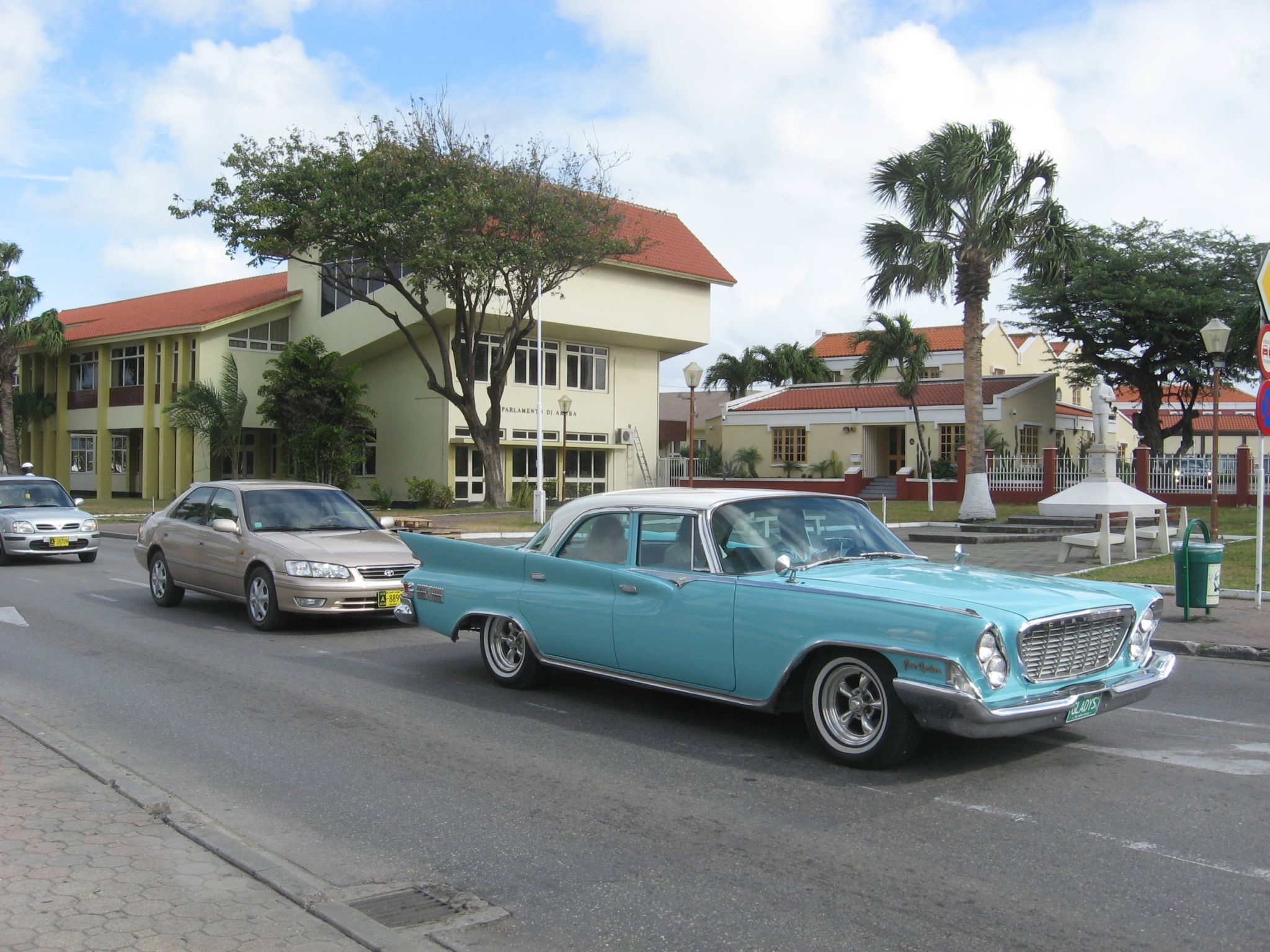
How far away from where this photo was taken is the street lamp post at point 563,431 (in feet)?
114

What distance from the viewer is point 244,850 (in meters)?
4.79

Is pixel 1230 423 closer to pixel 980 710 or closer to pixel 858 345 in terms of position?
pixel 858 345

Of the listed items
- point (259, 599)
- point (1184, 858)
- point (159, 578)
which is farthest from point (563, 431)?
point (1184, 858)

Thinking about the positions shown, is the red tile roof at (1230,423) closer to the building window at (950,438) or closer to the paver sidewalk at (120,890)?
the building window at (950,438)

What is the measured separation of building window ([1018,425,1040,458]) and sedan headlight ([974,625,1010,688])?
38291 mm

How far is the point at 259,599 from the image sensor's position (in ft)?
37.3

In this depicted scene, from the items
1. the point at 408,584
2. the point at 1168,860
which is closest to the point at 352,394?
the point at 408,584

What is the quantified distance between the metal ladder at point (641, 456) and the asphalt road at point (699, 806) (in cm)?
3668

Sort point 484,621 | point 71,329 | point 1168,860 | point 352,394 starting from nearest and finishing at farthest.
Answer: point 1168,860 → point 484,621 → point 352,394 → point 71,329

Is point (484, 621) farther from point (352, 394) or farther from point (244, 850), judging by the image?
point (352, 394)

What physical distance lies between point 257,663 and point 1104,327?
40.0m

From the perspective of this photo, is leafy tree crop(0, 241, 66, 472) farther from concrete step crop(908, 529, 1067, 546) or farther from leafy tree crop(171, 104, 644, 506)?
concrete step crop(908, 529, 1067, 546)

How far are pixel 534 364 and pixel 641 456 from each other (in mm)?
6166

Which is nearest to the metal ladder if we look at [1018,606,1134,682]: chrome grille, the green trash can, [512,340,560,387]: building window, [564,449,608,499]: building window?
[564,449,608,499]: building window
